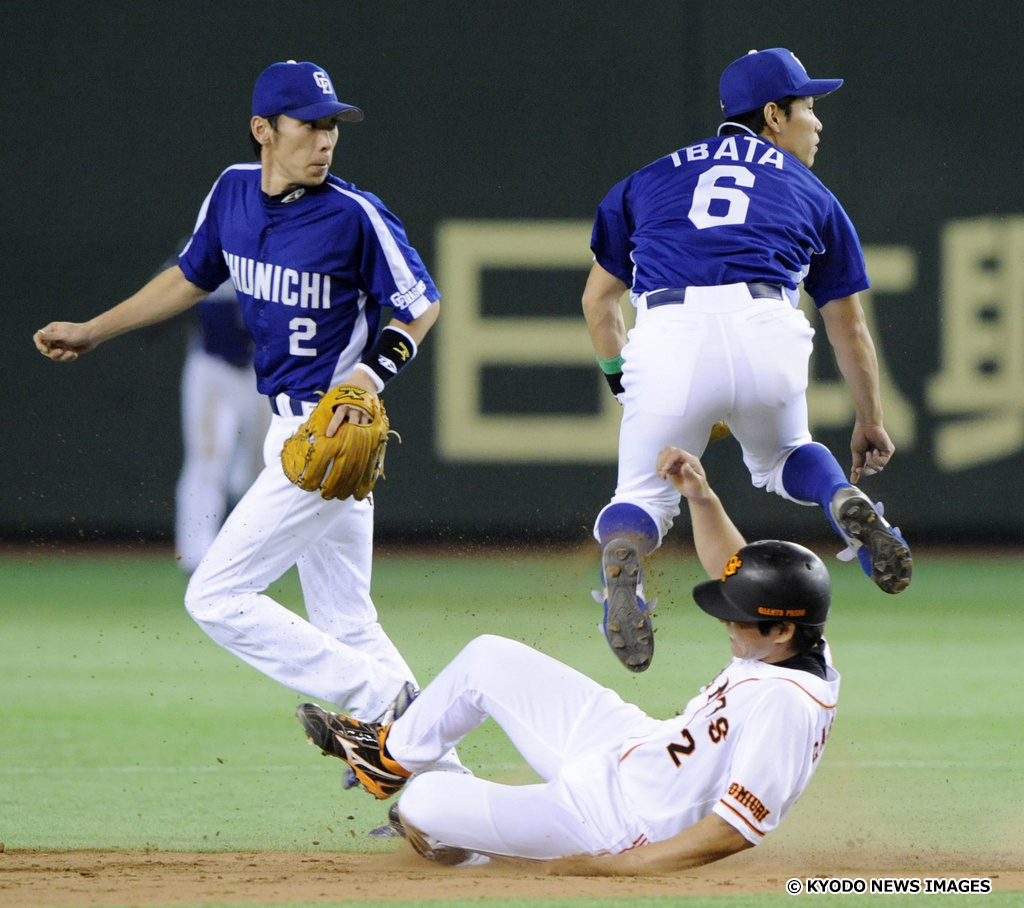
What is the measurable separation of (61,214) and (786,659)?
30.2 ft

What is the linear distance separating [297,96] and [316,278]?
628mm

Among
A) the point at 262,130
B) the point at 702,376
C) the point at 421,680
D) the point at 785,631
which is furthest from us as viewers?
the point at 421,680

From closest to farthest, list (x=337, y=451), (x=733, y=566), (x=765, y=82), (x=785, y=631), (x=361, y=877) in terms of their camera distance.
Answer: (x=785, y=631)
(x=733, y=566)
(x=361, y=877)
(x=337, y=451)
(x=765, y=82)

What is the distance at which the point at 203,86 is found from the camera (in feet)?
39.0

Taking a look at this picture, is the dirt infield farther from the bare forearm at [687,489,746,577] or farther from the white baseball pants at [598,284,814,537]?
the white baseball pants at [598,284,814,537]

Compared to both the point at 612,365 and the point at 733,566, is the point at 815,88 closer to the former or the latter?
the point at 612,365

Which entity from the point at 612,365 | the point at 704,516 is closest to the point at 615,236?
the point at 612,365

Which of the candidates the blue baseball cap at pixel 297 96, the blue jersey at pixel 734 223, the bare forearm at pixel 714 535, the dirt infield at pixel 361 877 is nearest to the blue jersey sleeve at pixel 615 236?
the blue jersey at pixel 734 223

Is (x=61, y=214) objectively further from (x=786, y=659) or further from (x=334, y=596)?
(x=786, y=659)

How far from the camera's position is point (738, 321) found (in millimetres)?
4797

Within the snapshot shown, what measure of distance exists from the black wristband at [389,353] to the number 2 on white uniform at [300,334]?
200mm

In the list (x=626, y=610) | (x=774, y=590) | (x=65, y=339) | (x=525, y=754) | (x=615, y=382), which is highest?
(x=65, y=339)

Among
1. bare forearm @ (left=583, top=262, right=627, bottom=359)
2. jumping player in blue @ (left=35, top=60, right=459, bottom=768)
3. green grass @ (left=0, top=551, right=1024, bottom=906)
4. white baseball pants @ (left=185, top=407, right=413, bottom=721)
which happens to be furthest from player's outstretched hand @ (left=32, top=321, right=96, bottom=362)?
bare forearm @ (left=583, top=262, right=627, bottom=359)

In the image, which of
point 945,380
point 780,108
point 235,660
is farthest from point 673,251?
point 945,380
